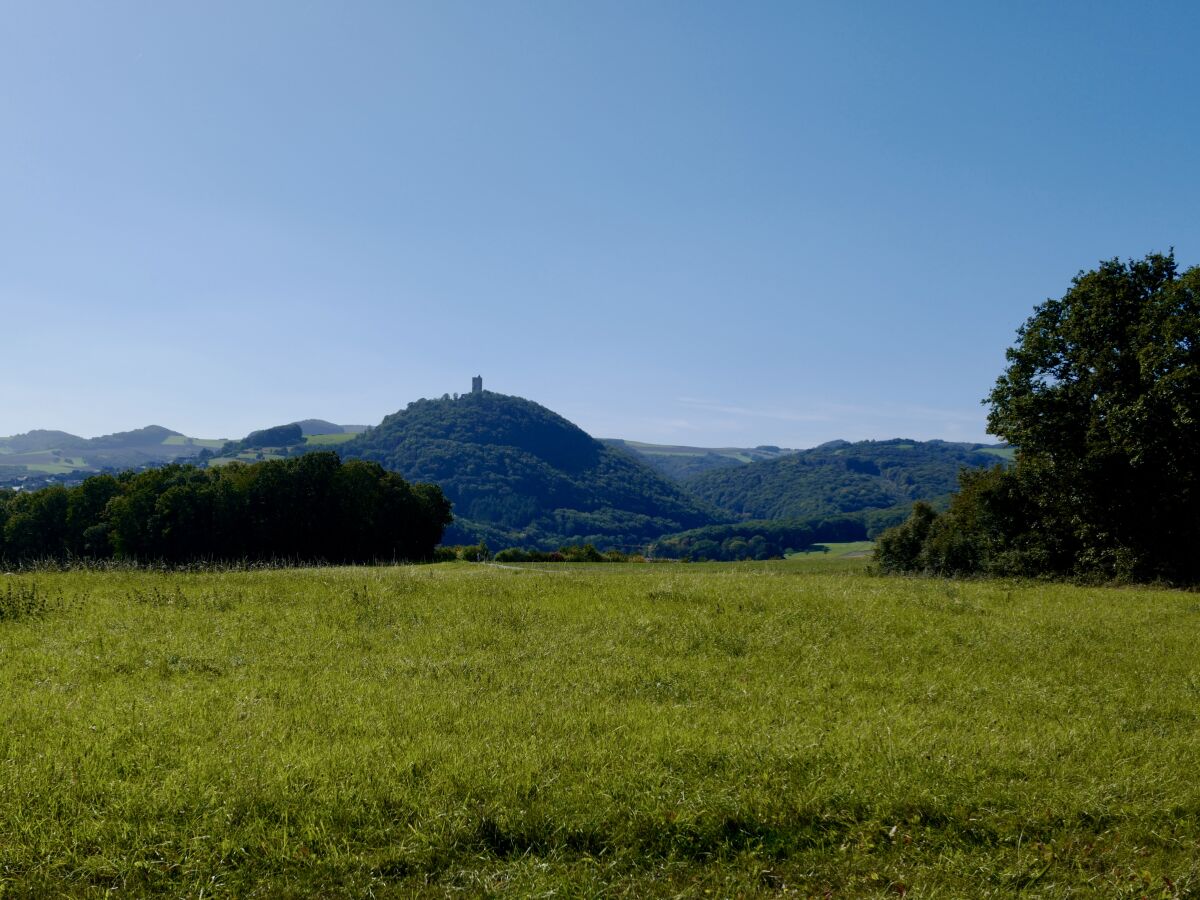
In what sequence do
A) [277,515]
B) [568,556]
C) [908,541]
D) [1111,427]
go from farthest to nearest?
[908,541]
[568,556]
[277,515]
[1111,427]

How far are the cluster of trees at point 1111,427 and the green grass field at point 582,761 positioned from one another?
15.7m

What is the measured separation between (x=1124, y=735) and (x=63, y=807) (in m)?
12.4

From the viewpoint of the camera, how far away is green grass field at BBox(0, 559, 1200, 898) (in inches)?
239

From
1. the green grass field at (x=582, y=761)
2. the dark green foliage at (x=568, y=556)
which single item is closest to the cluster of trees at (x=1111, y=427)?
the green grass field at (x=582, y=761)

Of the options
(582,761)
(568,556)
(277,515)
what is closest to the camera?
(582,761)

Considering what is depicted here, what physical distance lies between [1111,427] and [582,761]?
29011mm

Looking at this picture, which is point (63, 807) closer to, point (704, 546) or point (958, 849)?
point (958, 849)

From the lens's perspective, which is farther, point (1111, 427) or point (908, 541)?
point (908, 541)

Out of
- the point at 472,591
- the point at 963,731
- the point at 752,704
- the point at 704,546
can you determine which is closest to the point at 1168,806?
the point at 963,731

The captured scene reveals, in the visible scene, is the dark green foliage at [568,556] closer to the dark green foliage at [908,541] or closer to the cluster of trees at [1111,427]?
the dark green foliage at [908,541]

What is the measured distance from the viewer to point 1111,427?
2786cm

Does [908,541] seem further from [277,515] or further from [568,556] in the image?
[277,515]

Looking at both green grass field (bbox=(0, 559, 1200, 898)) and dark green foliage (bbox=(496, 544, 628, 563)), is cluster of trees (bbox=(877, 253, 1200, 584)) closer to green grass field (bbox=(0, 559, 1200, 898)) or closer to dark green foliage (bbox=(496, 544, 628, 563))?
green grass field (bbox=(0, 559, 1200, 898))

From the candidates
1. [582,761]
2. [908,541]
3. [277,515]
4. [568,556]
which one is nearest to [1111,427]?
[582,761]
